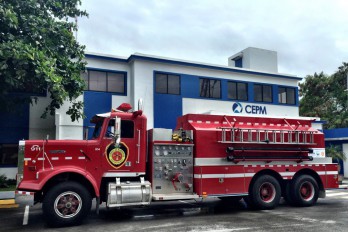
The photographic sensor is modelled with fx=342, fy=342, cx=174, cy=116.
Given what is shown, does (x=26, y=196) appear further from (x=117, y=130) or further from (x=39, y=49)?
(x=39, y=49)

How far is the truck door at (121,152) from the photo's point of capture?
370 inches

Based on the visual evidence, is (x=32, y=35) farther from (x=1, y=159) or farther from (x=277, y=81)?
(x=277, y=81)

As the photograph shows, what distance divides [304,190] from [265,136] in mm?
2459

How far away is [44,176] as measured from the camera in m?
8.57

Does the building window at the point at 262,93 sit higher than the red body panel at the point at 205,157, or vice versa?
the building window at the point at 262,93

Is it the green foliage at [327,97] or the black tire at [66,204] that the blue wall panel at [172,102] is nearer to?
the black tire at [66,204]

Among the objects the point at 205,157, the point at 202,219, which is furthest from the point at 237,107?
the point at 202,219

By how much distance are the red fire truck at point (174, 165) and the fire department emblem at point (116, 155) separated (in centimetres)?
3

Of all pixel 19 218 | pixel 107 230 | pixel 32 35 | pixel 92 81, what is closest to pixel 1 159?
pixel 92 81

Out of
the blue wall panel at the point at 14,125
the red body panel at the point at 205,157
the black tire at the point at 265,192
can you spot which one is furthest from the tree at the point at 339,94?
the blue wall panel at the point at 14,125

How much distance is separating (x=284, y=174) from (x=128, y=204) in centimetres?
550

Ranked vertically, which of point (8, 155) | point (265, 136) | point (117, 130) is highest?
point (117, 130)

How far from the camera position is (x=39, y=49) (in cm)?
1386

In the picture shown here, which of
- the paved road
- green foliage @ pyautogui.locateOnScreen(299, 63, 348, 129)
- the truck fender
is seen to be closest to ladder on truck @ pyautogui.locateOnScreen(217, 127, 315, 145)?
the paved road
